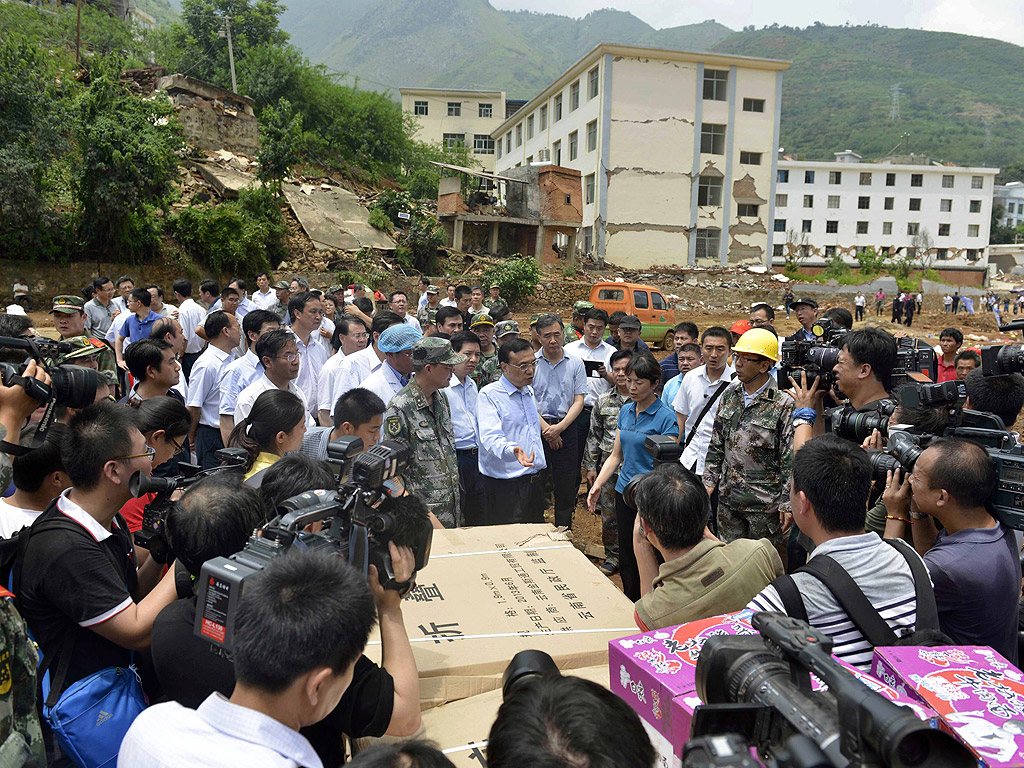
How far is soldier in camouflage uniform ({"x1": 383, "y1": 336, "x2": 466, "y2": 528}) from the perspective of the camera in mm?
3895

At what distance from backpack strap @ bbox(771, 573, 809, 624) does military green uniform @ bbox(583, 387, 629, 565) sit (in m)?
2.97

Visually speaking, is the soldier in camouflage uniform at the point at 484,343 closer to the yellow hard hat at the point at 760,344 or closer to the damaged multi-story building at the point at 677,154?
the yellow hard hat at the point at 760,344

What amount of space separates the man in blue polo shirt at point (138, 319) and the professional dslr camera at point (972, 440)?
7198 mm

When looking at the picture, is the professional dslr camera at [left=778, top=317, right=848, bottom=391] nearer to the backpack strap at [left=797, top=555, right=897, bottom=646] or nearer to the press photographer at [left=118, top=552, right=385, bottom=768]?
the backpack strap at [left=797, top=555, right=897, bottom=646]

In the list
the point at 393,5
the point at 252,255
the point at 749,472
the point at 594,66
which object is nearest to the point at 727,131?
the point at 594,66

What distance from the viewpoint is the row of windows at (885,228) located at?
2104 inches

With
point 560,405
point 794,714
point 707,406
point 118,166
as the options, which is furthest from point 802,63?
point 794,714

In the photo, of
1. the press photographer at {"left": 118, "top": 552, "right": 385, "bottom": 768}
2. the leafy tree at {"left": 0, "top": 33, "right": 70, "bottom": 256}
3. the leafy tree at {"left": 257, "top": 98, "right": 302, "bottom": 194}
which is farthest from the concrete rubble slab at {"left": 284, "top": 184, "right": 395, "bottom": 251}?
the press photographer at {"left": 118, "top": 552, "right": 385, "bottom": 768}

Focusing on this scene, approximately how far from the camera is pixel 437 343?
13.0ft

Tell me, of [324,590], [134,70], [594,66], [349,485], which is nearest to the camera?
[324,590]

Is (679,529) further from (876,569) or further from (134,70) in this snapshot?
(134,70)

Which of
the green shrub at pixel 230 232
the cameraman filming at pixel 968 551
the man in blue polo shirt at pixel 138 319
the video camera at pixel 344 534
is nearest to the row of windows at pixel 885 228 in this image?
the green shrub at pixel 230 232

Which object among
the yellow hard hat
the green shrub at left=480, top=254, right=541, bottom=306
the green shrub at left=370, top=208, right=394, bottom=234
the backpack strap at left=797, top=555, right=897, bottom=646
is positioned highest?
the green shrub at left=370, top=208, right=394, bottom=234

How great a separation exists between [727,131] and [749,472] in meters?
28.8
